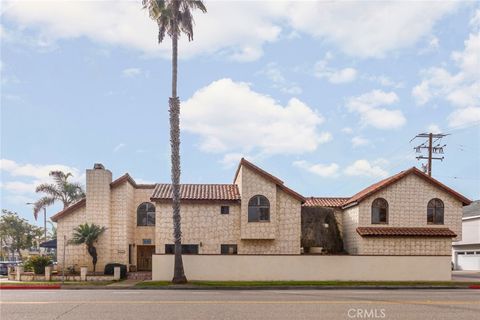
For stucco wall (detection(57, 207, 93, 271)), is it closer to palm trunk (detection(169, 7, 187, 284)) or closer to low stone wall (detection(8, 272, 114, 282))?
low stone wall (detection(8, 272, 114, 282))

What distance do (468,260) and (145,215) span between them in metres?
31.3

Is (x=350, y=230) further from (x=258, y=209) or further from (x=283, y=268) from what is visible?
(x=283, y=268)

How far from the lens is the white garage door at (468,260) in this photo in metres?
46.6

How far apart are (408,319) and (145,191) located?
25.4 meters

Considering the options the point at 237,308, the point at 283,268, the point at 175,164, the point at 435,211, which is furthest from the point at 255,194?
the point at 237,308

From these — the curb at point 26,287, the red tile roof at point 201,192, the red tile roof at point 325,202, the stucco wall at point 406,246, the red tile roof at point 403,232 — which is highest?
the red tile roof at point 201,192

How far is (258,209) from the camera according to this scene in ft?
105

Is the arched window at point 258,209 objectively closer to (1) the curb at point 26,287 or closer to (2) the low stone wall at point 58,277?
(2) the low stone wall at point 58,277

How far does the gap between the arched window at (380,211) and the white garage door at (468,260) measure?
19.7m

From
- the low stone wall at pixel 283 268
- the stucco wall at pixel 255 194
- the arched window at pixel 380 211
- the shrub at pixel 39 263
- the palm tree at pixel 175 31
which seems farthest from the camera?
the arched window at pixel 380 211

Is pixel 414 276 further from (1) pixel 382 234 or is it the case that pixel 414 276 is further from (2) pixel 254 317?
(2) pixel 254 317

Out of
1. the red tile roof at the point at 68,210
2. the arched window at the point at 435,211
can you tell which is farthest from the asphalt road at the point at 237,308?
the red tile roof at the point at 68,210

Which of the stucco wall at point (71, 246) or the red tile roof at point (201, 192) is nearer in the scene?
the red tile roof at point (201, 192)

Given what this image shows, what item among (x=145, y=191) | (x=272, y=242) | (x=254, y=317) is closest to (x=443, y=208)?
(x=272, y=242)
